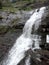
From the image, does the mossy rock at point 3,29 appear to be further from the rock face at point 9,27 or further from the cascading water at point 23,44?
the cascading water at point 23,44

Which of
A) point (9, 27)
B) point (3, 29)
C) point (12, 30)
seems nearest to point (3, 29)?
point (3, 29)

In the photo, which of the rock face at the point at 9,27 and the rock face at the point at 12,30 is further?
the rock face at the point at 9,27

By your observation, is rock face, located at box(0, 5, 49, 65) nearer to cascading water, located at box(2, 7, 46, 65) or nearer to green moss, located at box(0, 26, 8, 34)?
green moss, located at box(0, 26, 8, 34)

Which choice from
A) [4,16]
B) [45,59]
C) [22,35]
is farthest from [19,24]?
[45,59]

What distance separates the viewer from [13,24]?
891 inches

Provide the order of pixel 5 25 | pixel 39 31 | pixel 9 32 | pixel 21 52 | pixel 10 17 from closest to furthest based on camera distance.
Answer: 1. pixel 21 52
2. pixel 39 31
3. pixel 9 32
4. pixel 5 25
5. pixel 10 17

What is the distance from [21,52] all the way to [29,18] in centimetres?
725

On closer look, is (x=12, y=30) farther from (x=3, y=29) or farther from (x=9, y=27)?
(x=3, y=29)

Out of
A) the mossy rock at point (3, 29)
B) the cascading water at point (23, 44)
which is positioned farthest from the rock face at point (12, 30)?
the cascading water at point (23, 44)

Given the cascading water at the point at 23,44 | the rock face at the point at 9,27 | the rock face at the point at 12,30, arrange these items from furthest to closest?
1. the rock face at the point at 9,27
2. the cascading water at the point at 23,44
3. the rock face at the point at 12,30

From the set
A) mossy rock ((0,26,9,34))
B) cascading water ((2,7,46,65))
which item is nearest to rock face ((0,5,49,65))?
mossy rock ((0,26,9,34))

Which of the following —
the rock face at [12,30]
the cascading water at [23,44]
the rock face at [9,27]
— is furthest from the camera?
the rock face at [9,27]

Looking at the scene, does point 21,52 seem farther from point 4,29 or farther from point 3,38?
point 4,29

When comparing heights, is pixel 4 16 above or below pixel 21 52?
above
